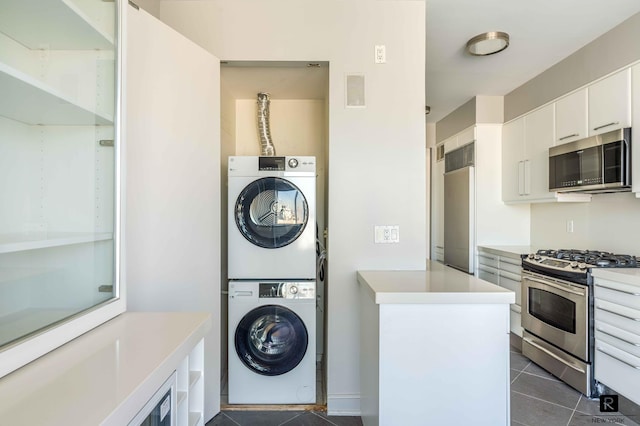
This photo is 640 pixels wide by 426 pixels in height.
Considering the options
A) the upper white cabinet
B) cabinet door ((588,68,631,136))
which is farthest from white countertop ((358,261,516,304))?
the upper white cabinet

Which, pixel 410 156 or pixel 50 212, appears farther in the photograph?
pixel 410 156

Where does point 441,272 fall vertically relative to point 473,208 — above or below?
below

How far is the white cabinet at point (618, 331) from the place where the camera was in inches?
78.1

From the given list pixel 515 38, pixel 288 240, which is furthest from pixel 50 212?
pixel 515 38

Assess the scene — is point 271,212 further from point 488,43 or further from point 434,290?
point 488,43

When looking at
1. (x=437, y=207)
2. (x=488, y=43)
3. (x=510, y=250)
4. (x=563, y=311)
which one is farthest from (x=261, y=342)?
(x=437, y=207)

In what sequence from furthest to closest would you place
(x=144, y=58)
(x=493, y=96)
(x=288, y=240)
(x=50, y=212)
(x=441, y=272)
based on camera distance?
1. (x=493, y=96)
2. (x=288, y=240)
3. (x=441, y=272)
4. (x=144, y=58)
5. (x=50, y=212)

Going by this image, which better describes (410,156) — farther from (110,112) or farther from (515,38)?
(110,112)

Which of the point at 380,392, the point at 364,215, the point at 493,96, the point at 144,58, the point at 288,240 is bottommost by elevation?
the point at 380,392

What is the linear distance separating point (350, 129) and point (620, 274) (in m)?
2.06

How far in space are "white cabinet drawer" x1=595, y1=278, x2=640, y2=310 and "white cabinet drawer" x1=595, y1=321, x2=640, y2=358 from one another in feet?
0.62

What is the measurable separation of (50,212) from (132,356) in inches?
28.0

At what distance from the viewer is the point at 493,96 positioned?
12.8ft

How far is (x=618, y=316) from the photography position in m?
2.10
